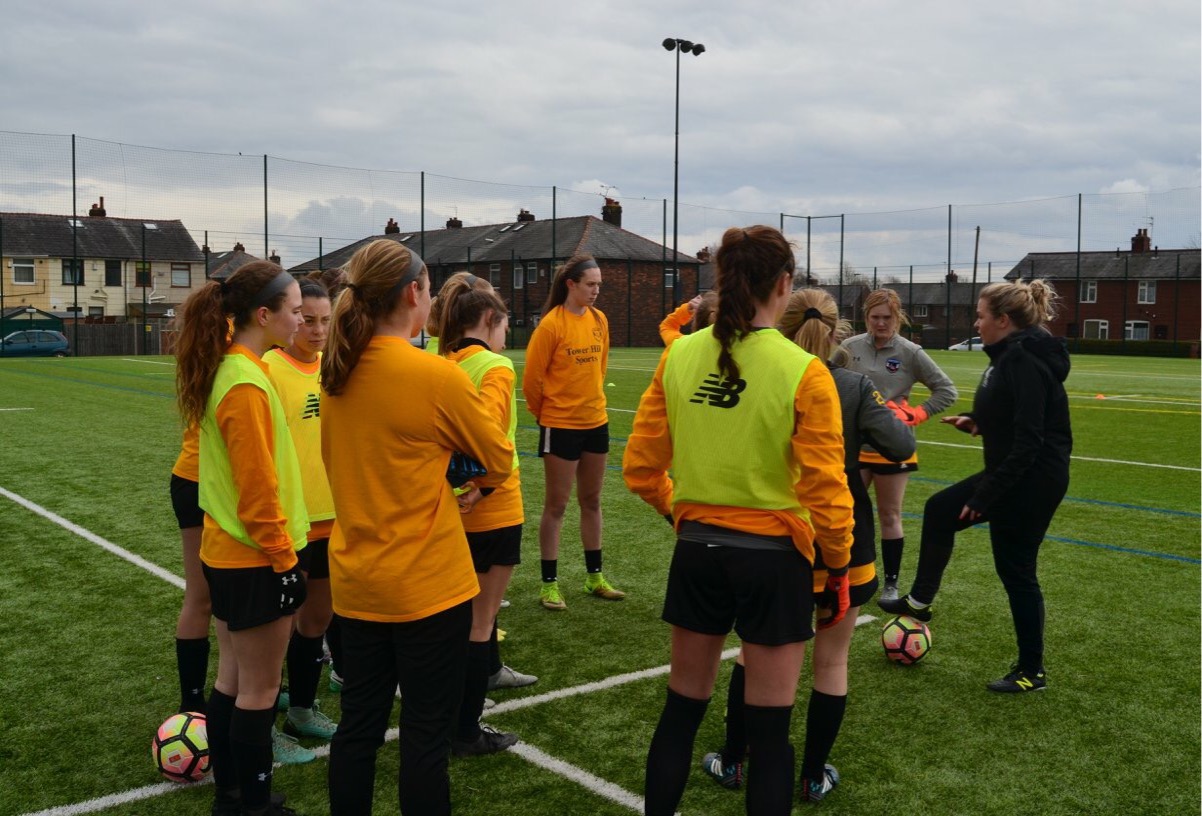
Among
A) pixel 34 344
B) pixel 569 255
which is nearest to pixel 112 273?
pixel 34 344

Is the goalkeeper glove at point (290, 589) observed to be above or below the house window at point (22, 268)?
below

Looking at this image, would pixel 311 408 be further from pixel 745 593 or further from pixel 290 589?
pixel 745 593

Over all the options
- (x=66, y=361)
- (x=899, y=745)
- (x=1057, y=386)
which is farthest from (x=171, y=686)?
(x=66, y=361)

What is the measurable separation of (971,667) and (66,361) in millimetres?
35497

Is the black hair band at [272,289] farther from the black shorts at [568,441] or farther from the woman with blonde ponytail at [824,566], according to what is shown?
the black shorts at [568,441]

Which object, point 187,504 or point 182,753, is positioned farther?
point 187,504

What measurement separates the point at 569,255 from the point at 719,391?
2137 inches

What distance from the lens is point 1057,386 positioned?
4.91 metres

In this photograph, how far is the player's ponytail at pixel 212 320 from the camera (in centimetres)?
337

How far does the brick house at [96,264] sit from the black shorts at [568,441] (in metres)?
46.8

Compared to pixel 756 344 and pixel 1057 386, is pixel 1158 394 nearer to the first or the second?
pixel 1057 386

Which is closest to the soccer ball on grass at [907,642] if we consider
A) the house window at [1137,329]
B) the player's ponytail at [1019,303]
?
the player's ponytail at [1019,303]

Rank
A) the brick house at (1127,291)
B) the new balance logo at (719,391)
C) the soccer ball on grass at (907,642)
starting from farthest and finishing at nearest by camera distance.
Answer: the brick house at (1127,291), the soccer ball on grass at (907,642), the new balance logo at (719,391)

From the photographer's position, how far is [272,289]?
3525 mm
